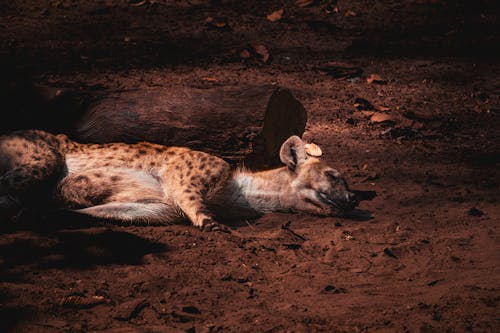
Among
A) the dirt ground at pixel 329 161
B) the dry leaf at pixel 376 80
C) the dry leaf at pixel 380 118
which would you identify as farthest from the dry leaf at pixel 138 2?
the dry leaf at pixel 380 118

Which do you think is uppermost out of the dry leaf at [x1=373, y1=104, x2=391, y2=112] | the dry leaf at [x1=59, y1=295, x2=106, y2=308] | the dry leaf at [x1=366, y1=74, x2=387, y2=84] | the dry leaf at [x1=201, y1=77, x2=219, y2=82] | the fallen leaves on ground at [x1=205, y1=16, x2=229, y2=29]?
the fallen leaves on ground at [x1=205, y1=16, x2=229, y2=29]

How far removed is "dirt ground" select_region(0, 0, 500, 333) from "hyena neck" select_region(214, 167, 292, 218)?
0.56ft

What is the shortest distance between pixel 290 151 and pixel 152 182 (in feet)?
3.47

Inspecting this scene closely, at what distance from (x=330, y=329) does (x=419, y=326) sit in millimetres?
385

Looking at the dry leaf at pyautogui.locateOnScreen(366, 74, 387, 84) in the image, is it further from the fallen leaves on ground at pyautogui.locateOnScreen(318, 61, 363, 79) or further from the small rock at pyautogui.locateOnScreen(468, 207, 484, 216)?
the small rock at pyautogui.locateOnScreen(468, 207, 484, 216)

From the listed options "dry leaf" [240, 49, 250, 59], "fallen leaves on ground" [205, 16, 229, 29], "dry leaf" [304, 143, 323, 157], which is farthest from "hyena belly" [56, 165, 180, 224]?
"fallen leaves on ground" [205, 16, 229, 29]

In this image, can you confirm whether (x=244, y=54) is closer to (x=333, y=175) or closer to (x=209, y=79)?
(x=209, y=79)

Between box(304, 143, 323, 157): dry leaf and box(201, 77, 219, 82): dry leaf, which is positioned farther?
box(201, 77, 219, 82): dry leaf

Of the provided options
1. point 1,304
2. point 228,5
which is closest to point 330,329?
point 1,304

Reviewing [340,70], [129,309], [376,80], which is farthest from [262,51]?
[129,309]

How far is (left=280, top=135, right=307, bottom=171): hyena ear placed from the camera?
487 cm

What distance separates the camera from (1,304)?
3.08 m

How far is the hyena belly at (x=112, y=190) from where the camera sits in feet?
15.3

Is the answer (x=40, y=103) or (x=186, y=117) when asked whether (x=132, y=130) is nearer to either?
(x=186, y=117)
